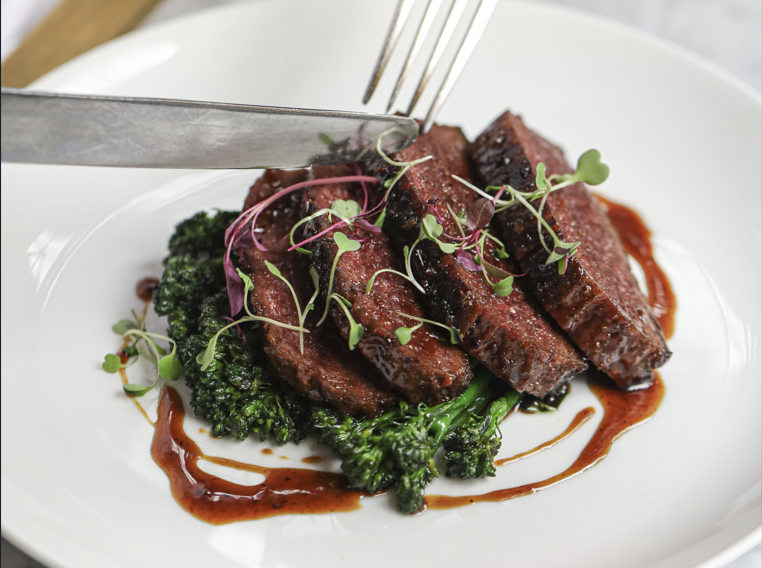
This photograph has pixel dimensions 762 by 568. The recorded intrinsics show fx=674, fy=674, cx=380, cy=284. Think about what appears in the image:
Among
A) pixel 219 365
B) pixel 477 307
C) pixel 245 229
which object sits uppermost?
pixel 477 307

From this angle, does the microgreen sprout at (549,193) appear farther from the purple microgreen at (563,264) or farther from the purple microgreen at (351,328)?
A: the purple microgreen at (351,328)

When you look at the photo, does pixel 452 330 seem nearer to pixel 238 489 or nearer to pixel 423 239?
pixel 423 239

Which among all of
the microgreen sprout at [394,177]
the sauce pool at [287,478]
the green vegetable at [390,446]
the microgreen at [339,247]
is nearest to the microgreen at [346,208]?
the microgreen sprout at [394,177]

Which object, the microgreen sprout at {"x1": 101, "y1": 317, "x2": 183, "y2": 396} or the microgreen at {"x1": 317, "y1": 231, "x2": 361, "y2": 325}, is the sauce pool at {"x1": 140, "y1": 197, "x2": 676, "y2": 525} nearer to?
the microgreen sprout at {"x1": 101, "y1": 317, "x2": 183, "y2": 396}

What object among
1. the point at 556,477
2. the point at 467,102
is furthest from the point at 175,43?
the point at 556,477

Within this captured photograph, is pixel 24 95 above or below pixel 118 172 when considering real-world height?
above

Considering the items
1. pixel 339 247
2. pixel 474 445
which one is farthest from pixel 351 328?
pixel 474 445

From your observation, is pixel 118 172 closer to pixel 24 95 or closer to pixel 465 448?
pixel 24 95
